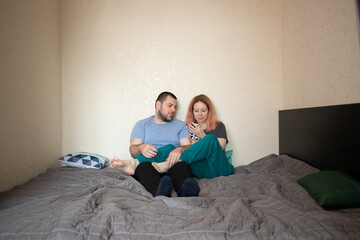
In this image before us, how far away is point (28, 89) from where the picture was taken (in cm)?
213

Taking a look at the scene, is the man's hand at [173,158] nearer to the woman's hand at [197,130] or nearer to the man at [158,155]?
the man at [158,155]

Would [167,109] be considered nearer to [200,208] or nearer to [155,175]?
[155,175]

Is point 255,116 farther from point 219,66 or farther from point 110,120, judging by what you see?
point 110,120

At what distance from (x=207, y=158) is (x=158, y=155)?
43 centimetres

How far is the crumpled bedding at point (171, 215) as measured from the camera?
Result: 0.98 metres

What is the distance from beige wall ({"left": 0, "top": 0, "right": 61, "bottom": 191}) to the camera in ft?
6.02

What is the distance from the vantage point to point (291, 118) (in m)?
2.39

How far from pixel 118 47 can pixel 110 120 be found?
0.86 m

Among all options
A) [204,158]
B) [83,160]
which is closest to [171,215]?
[204,158]

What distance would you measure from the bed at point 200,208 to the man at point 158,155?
10 centimetres

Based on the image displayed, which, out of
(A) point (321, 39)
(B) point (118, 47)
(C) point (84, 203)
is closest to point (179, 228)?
(C) point (84, 203)

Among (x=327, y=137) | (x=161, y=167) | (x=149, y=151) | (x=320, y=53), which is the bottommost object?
(x=161, y=167)

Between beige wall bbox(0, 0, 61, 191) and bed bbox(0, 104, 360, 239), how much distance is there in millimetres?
306

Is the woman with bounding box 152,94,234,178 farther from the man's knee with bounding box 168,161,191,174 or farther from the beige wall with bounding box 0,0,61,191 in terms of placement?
the beige wall with bounding box 0,0,61,191
